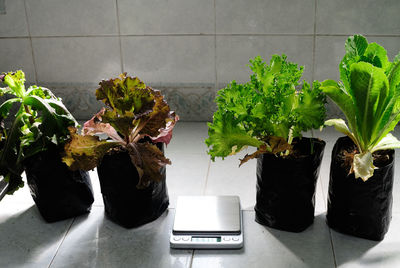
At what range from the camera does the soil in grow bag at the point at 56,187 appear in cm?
118

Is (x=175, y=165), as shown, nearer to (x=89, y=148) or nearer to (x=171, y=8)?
(x=89, y=148)

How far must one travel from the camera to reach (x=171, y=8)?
180cm

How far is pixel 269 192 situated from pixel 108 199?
0.45 m

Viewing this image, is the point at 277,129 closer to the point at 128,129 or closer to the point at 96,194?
the point at 128,129

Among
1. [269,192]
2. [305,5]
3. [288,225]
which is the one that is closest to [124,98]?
[269,192]

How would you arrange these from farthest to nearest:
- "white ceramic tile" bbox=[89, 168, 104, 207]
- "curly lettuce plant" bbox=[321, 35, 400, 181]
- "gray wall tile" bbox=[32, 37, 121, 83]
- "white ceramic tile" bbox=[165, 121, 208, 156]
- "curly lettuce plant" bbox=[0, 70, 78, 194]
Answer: "gray wall tile" bbox=[32, 37, 121, 83] < "white ceramic tile" bbox=[165, 121, 208, 156] < "white ceramic tile" bbox=[89, 168, 104, 207] < "curly lettuce plant" bbox=[0, 70, 78, 194] < "curly lettuce plant" bbox=[321, 35, 400, 181]

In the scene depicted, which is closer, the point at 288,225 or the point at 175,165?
the point at 288,225

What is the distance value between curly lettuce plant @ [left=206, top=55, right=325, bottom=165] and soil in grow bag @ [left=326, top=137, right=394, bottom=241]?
0.47 ft

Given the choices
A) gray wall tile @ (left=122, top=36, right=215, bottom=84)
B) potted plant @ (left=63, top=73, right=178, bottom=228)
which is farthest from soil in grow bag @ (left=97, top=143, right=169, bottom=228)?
gray wall tile @ (left=122, top=36, right=215, bottom=84)

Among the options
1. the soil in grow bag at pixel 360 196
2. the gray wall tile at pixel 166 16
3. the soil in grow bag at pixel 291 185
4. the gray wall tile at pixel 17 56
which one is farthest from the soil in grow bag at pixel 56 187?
the gray wall tile at pixel 17 56

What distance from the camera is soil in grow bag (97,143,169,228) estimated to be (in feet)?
3.73

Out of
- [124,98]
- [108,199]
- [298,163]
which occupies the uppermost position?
[124,98]

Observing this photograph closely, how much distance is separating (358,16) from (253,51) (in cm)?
43

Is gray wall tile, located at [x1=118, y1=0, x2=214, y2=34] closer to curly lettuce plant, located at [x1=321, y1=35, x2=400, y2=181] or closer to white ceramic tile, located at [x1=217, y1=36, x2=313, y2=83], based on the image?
white ceramic tile, located at [x1=217, y1=36, x2=313, y2=83]
